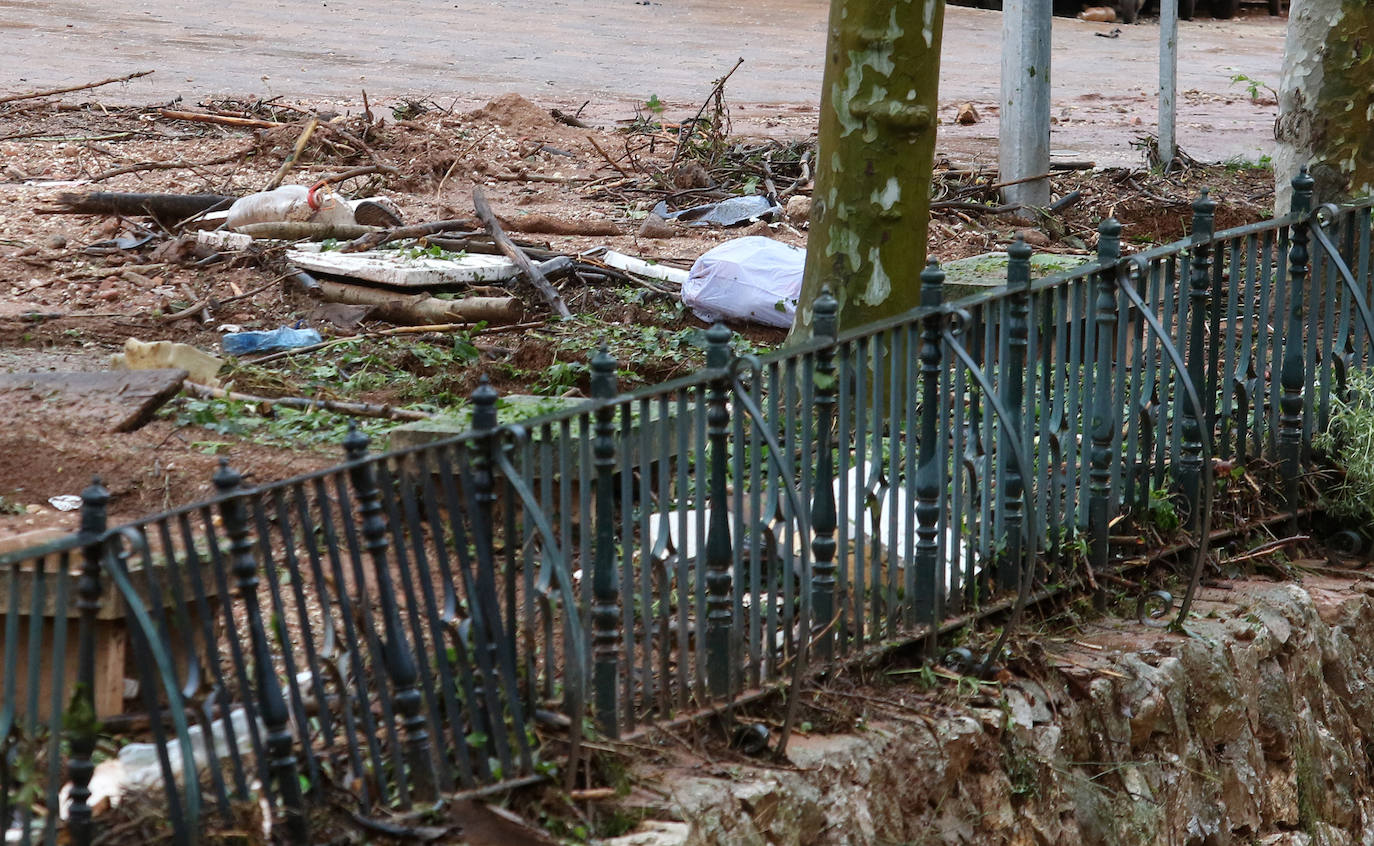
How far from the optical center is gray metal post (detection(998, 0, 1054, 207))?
9.83 metres

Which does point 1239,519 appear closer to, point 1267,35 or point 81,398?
point 81,398

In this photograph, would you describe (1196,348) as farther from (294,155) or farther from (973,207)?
(294,155)

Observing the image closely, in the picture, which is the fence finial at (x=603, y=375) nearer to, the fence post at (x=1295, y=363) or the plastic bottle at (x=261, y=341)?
the fence post at (x=1295, y=363)

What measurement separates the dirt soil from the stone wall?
242 cm

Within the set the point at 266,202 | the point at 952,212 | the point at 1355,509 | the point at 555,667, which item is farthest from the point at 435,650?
the point at 952,212

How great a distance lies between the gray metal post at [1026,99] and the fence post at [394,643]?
7.62 meters

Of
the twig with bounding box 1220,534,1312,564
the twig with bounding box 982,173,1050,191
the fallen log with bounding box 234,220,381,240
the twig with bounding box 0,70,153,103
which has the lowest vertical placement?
the twig with bounding box 1220,534,1312,564

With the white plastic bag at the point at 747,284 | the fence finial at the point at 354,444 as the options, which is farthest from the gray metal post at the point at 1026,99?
the fence finial at the point at 354,444

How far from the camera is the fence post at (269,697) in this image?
118 inches

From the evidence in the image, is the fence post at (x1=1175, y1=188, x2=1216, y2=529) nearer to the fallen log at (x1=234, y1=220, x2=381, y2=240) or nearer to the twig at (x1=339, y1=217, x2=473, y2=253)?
the twig at (x1=339, y1=217, x2=473, y2=253)

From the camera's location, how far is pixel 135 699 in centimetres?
367

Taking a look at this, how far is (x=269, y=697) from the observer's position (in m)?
3.04

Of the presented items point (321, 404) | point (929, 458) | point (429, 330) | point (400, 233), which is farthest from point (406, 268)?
point (929, 458)

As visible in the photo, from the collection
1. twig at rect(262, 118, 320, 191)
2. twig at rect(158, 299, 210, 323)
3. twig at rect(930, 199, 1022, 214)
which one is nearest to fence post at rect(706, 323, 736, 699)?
twig at rect(158, 299, 210, 323)
